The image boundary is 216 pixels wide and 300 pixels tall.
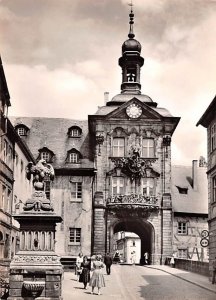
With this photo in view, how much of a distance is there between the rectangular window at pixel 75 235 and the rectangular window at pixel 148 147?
27.2ft

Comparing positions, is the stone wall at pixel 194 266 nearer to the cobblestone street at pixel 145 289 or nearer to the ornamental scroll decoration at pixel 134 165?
the cobblestone street at pixel 145 289

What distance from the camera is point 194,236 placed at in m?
55.7

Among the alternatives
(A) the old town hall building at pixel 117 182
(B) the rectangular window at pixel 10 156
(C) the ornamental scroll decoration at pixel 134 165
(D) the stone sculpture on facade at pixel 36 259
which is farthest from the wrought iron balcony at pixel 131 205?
(D) the stone sculpture on facade at pixel 36 259

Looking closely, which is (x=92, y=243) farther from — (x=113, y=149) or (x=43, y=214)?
(x=43, y=214)

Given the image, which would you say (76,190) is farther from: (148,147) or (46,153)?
(148,147)

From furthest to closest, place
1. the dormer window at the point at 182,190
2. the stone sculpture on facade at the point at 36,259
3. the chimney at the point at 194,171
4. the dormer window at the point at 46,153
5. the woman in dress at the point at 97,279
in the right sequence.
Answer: the chimney at the point at 194,171, the dormer window at the point at 182,190, the dormer window at the point at 46,153, the woman in dress at the point at 97,279, the stone sculpture on facade at the point at 36,259

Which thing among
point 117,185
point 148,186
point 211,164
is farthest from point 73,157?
point 211,164

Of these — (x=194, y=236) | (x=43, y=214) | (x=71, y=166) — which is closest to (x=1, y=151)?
(x=71, y=166)

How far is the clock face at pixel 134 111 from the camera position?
49.6m

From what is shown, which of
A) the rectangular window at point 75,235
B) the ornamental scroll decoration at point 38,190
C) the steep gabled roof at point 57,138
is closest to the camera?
the ornamental scroll decoration at point 38,190

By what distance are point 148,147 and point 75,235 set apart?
366 inches

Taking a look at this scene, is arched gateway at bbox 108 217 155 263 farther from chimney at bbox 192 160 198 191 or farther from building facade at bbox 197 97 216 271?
building facade at bbox 197 97 216 271

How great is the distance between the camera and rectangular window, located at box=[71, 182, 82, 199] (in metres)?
49.6

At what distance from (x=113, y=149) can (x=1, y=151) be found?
15003 millimetres
